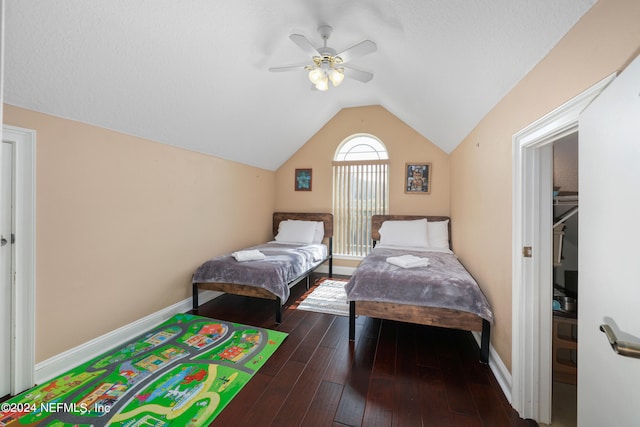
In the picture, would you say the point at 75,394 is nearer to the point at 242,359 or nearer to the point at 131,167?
the point at 242,359

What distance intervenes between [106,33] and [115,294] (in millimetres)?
2012

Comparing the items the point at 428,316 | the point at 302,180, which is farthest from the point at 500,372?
the point at 302,180

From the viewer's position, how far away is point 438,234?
3777mm

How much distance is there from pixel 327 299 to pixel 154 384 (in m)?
1.99

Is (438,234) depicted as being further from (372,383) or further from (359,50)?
(359,50)

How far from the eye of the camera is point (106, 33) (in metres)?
1.63

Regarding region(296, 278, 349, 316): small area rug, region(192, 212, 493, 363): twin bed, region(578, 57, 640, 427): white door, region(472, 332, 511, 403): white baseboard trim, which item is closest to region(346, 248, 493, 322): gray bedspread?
region(192, 212, 493, 363): twin bed

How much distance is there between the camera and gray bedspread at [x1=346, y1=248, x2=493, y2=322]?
2.04 m

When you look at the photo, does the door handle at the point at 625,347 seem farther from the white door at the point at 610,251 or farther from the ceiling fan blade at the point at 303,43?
the ceiling fan blade at the point at 303,43

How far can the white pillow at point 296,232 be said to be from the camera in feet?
14.2

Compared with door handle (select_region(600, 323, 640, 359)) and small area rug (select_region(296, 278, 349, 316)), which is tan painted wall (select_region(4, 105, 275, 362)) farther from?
door handle (select_region(600, 323, 640, 359))

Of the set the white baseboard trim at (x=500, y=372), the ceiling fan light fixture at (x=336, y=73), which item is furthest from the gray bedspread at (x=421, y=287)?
the ceiling fan light fixture at (x=336, y=73)

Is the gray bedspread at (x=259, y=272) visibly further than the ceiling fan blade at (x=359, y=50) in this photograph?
Yes

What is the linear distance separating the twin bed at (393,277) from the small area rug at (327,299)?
34 centimetres
